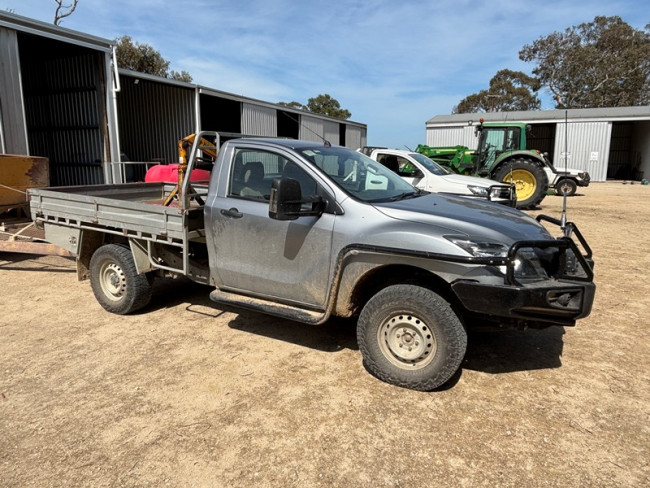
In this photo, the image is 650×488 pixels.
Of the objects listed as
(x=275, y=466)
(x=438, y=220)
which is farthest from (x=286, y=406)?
(x=438, y=220)

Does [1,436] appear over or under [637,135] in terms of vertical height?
under

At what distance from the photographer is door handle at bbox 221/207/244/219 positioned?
419 cm

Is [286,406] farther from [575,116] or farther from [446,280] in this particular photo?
[575,116]

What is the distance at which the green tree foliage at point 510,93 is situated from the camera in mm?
50688

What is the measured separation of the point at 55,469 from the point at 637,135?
127ft

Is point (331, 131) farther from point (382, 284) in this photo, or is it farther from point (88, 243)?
point (382, 284)

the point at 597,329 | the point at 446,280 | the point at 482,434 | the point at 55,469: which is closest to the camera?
the point at 55,469

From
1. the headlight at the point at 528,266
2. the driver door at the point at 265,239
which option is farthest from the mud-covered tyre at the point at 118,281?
the headlight at the point at 528,266

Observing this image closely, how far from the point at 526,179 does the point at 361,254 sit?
12418 mm

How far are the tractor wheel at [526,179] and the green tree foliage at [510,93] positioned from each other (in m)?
39.5

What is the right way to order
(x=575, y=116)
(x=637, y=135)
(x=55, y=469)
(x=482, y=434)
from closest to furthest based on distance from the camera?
(x=55, y=469)
(x=482, y=434)
(x=575, y=116)
(x=637, y=135)

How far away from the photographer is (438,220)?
11.5 ft

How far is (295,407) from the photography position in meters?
3.34

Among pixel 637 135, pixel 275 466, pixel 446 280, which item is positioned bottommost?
pixel 275 466
